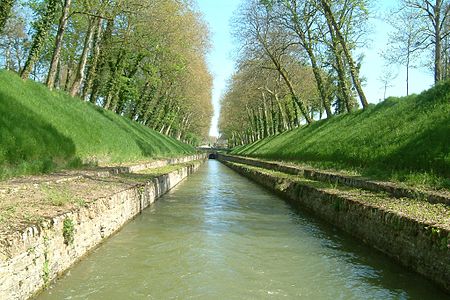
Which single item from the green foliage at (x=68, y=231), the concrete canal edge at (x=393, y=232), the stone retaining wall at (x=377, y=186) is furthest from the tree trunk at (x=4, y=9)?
the green foliage at (x=68, y=231)

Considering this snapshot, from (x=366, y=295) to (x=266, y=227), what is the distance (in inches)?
187

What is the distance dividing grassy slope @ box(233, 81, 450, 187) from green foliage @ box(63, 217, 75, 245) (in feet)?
26.7

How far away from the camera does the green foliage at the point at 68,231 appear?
21.6 feet

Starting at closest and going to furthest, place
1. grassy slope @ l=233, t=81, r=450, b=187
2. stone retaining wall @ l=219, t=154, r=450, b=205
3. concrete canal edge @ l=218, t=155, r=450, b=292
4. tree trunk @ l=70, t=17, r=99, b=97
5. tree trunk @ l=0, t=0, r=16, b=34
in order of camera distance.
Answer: concrete canal edge @ l=218, t=155, r=450, b=292, stone retaining wall @ l=219, t=154, r=450, b=205, grassy slope @ l=233, t=81, r=450, b=187, tree trunk @ l=0, t=0, r=16, b=34, tree trunk @ l=70, t=17, r=99, b=97

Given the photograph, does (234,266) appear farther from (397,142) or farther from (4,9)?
(4,9)

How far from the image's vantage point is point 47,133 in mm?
14781

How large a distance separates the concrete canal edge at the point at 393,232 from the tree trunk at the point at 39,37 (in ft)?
43.0

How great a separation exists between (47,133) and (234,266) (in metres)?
9.90

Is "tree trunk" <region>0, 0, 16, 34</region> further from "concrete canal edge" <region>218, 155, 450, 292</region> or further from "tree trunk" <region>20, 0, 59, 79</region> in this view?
"concrete canal edge" <region>218, 155, 450, 292</region>

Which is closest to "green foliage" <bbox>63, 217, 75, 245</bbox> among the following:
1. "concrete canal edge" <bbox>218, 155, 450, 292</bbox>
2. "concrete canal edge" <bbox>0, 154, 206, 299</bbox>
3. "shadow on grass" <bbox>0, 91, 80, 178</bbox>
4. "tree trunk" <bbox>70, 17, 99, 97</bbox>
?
"concrete canal edge" <bbox>0, 154, 206, 299</bbox>

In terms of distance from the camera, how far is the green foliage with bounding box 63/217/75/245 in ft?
21.6

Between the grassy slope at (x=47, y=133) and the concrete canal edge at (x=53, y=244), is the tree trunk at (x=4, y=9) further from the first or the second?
the concrete canal edge at (x=53, y=244)

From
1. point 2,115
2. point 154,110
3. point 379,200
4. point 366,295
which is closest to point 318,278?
point 366,295

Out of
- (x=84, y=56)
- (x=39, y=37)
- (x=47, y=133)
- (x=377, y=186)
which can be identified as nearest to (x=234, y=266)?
(x=377, y=186)
